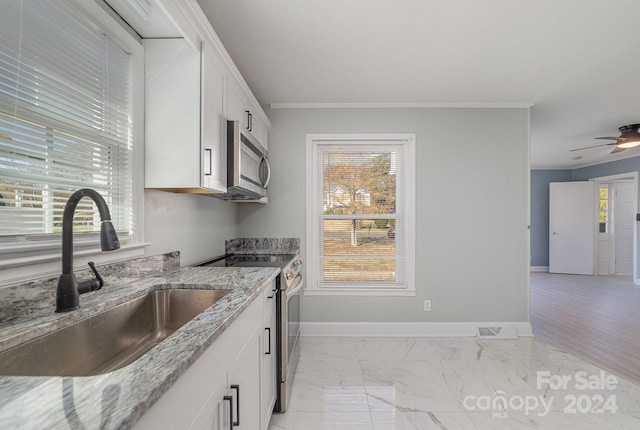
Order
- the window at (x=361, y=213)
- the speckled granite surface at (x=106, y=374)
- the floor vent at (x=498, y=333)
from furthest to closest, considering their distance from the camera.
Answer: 1. the window at (x=361, y=213)
2. the floor vent at (x=498, y=333)
3. the speckled granite surface at (x=106, y=374)

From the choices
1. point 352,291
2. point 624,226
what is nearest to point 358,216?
point 352,291

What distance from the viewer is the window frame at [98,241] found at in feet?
3.17

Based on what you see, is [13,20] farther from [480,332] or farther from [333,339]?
[480,332]

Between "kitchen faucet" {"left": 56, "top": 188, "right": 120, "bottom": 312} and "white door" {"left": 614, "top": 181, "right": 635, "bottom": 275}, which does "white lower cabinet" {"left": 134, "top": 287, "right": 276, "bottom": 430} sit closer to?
"kitchen faucet" {"left": 56, "top": 188, "right": 120, "bottom": 312}

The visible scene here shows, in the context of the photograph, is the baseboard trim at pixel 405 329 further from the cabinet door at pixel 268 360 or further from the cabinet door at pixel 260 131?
the cabinet door at pixel 260 131

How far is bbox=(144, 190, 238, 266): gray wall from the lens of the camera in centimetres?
166

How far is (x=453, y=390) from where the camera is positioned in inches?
83.3

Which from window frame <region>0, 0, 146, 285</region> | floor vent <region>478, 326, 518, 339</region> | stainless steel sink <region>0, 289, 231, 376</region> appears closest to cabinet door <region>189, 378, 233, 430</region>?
stainless steel sink <region>0, 289, 231, 376</region>

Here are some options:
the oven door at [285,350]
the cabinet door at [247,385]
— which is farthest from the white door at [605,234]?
the cabinet door at [247,385]

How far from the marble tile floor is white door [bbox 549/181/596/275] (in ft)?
15.4

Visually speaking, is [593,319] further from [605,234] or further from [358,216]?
[605,234]

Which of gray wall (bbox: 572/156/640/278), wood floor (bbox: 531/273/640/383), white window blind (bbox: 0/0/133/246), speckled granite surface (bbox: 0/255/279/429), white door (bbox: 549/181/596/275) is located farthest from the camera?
white door (bbox: 549/181/596/275)

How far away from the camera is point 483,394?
2.06 m

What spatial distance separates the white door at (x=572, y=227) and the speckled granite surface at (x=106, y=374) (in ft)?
24.3
